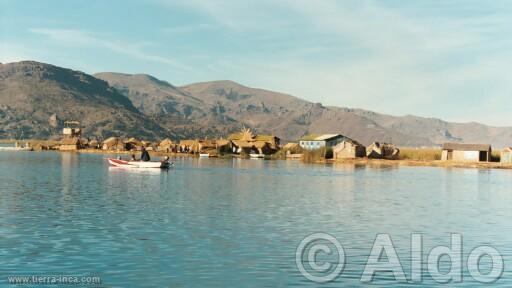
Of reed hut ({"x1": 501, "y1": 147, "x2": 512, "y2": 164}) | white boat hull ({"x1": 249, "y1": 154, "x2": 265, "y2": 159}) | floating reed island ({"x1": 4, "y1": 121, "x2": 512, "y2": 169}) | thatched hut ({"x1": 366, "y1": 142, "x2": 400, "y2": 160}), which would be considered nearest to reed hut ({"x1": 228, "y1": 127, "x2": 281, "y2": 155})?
floating reed island ({"x1": 4, "y1": 121, "x2": 512, "y2": 169})

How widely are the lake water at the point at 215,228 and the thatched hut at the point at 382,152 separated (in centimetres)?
7669

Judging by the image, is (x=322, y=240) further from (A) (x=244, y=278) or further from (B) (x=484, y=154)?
(B) (x=484, y=154)

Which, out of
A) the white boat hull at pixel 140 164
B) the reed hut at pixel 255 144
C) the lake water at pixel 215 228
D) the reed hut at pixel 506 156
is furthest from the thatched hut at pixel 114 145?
the lake water at pixel 215 228

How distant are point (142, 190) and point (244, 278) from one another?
32781 mm

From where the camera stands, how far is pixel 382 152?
133 metres

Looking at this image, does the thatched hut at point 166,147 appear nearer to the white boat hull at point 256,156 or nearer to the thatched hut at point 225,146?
the thatched hut at point 225,146

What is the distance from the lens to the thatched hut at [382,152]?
5202 inches

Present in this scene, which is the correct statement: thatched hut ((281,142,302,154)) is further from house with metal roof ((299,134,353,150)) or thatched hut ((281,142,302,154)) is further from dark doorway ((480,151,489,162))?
Result: dark doorway ((480,151,489,162))

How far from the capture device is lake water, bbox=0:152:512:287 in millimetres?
20109

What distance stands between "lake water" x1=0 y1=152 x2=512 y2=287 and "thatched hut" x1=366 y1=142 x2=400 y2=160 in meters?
76.7

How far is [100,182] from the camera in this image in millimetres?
58688

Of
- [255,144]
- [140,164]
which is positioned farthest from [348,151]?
[140,164]

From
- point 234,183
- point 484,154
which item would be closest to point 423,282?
point 234,183

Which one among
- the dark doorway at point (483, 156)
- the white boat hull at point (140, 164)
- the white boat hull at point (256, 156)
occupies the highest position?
the dark doorway at point (483, 156)
